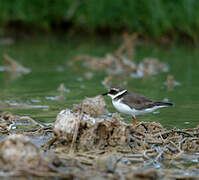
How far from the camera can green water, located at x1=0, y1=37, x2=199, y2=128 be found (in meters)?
9.84

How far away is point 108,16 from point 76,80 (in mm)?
7878

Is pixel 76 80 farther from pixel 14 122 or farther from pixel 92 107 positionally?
pixel 14 122

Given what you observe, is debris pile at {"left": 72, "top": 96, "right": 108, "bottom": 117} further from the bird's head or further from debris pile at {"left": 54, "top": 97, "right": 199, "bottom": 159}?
debris pile at {"left": 54, "top": 97, "right": 199, "bottom": 159}

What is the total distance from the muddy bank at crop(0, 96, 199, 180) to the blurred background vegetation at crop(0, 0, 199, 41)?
13256 millimetres

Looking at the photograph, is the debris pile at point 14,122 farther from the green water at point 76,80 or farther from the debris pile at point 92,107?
the debris pile at point 92,107

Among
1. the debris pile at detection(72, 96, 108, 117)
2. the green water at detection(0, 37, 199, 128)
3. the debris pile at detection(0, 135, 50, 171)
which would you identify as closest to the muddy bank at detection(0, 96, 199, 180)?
the debris pile at detection(0, 135, 50, 171)

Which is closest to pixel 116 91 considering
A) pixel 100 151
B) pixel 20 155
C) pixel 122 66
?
pixel 100 151

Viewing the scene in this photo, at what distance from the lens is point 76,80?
13930mm

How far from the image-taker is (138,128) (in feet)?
24.9

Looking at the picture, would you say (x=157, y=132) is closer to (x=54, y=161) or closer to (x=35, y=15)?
(x=54, y=161)

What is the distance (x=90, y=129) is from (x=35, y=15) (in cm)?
1691

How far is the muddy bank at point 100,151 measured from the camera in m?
5.67

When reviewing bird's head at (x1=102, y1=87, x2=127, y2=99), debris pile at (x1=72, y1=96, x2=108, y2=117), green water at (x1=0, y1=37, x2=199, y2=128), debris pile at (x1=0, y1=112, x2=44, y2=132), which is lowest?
debris pile at (x1=0, y1=112, x2=44, y2=132)

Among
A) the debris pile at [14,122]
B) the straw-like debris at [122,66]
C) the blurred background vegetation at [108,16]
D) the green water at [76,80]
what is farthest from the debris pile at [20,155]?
the blurred background vegetation at [108,16]
